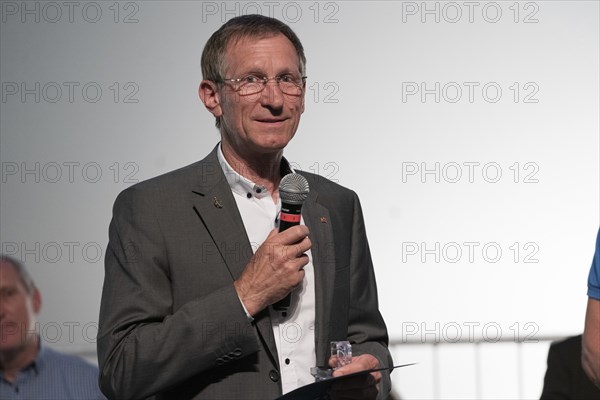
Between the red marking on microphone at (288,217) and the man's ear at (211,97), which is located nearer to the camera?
the red marking on microphone at (288,217)

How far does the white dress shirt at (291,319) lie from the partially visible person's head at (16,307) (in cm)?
103

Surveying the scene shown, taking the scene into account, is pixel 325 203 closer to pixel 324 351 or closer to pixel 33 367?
pixel 324 351

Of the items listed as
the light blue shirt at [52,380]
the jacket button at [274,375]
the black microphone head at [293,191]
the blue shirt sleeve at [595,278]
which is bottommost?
the light blue shirt at [52,380]

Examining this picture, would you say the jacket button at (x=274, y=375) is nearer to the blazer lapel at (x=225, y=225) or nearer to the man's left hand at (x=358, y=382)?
the blazer lapel at (x=225, y=225)

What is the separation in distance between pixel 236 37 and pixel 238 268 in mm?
567

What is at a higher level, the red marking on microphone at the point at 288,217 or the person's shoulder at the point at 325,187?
the person's shoulder at the point at 325,187

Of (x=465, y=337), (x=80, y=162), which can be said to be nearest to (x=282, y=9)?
(x=80, y=162)

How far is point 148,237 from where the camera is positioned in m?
2.18

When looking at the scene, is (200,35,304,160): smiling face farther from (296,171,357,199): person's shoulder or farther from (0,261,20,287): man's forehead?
(0,261,20,287): man's forehead

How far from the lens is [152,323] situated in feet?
7.04

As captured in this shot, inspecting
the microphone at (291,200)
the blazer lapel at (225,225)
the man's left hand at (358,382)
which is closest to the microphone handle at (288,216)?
the microphone at (291,200)

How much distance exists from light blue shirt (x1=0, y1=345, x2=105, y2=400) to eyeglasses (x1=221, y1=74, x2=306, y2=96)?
1.19 metres

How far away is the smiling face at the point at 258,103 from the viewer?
2.25 meters

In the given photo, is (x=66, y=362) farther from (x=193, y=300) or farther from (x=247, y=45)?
(x=247, y=45)
